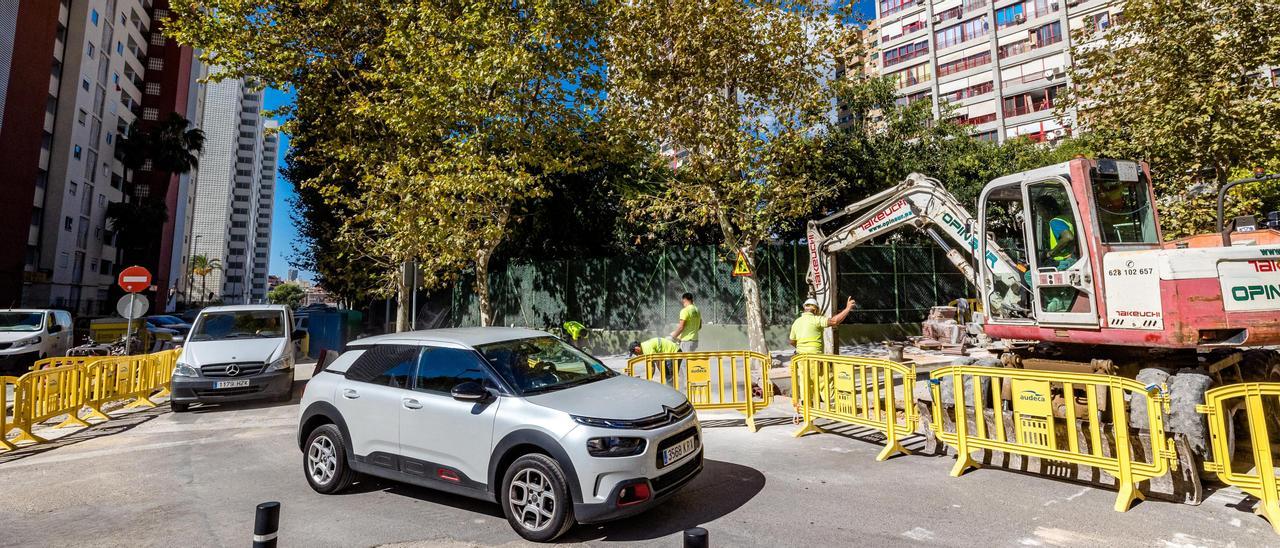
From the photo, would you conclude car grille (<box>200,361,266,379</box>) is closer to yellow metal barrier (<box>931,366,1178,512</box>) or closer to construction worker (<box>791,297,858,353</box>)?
construction worker (<box>791,297,858,353</box>)

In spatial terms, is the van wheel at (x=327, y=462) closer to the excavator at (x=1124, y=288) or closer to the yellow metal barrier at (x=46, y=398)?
the yellow metal barrier at (x=46, y=398)

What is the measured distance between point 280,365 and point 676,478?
848cm

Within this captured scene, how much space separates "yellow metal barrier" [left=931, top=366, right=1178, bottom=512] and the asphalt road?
0.29 m

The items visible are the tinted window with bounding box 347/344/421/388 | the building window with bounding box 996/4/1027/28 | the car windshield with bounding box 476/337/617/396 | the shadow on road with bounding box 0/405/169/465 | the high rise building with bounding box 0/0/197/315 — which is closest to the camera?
the car windshield with bounding box 476/337/617/396

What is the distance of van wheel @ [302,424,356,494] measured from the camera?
16.7 ft

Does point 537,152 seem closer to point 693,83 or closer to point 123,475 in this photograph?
point 693,83

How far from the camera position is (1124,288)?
5.88 metres

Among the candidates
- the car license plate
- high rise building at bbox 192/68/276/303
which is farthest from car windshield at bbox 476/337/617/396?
high rise building at bbox 192/68/276/303

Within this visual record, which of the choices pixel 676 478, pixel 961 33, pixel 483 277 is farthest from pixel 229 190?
pixel 676 478

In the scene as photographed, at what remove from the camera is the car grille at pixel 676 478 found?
4145 mm

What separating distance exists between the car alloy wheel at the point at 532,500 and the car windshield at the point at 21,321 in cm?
1698

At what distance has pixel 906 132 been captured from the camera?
72.4 feet

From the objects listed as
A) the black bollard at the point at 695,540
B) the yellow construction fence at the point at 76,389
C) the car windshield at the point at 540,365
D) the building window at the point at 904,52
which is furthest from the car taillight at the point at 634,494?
the building window at the point at 904,52

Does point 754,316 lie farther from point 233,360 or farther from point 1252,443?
point 233,360
